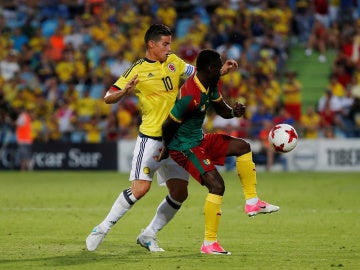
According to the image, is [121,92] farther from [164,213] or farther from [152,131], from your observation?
[164,213]

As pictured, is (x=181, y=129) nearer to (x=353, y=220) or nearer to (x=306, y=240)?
(x=306, y=240)

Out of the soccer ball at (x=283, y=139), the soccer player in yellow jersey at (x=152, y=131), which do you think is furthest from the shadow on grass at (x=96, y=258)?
the soccer ball at (x=283, y=139)

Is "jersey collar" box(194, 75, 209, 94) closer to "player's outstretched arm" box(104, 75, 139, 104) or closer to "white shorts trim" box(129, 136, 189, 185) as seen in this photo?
"player's outstretched arm" box(104, 75, 139, 104)

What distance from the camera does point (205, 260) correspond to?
10.1 m

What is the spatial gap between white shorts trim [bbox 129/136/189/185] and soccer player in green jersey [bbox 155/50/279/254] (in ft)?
0.38

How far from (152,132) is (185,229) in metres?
2.96

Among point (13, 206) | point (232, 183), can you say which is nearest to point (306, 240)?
point (13, 206)

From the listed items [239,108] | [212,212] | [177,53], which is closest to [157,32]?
[239,108]

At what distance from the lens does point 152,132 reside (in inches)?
436

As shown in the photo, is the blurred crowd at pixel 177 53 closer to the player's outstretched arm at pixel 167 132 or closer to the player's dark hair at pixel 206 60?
the player's outstretched arm at pixel 167 132

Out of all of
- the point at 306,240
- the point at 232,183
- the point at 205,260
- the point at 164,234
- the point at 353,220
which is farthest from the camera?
the point at 232,183

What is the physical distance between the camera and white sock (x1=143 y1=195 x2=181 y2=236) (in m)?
11.2

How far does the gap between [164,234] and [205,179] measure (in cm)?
272

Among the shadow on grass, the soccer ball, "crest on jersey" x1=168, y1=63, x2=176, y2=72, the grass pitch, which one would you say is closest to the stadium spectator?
the grass pitch
